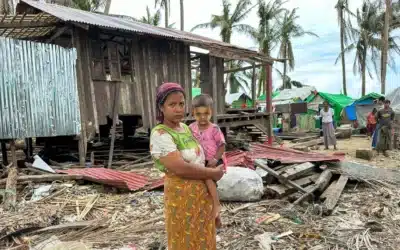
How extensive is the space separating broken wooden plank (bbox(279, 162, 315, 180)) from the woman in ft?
12.5

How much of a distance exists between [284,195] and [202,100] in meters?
3.13

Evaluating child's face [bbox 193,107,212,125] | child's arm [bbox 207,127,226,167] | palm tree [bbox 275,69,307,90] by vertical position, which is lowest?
child's arm [bbox 207,127,226,167]

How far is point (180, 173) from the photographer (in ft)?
6.11

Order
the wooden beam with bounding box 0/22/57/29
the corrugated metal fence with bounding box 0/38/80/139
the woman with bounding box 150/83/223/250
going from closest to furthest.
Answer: the woman with bounding box 150/83/223/250 < the corrugated metal fence with bounding box 0/38/80/139 < the wooden beam with bounding box 0/22/57/29

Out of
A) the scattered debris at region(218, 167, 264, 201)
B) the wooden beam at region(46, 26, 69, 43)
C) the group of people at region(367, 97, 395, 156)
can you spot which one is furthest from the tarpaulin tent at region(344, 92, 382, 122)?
the wooden beam at region(46, 26, 69, 43)

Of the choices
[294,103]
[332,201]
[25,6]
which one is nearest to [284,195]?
[332,201]

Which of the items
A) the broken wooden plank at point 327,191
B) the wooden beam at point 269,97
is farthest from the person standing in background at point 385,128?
the broken wooden plank at point 327,191

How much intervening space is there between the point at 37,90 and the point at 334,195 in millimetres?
6346

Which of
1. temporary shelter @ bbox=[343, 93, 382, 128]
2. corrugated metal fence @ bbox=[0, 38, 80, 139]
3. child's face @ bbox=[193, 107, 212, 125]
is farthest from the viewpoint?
temporary shelter @ bbox=[343, 93, 382, 128]

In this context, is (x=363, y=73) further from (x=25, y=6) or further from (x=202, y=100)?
(x=202, y=100)

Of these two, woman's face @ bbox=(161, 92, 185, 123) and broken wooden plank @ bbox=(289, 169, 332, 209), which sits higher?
woman's face @ bbox=(161, 92, 185, 123)

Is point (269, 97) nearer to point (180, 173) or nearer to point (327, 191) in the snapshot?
point (327, 191)

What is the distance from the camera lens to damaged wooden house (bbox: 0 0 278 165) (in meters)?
8.09

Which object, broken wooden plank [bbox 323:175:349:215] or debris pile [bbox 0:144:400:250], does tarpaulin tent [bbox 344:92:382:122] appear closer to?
debris pile [bbox 0:144:400:250]
